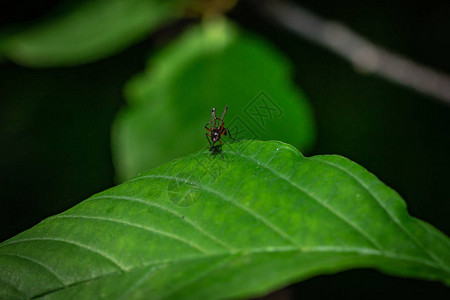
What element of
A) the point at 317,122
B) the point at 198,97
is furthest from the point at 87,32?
the point at 317,122

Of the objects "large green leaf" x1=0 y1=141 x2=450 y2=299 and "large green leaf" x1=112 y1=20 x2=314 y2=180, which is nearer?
"large green leaf" x1=0 y1=141 x2=450 y2=299

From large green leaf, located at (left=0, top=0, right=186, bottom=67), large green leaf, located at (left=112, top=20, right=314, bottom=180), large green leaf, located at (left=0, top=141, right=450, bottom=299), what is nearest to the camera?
large green leaf, located at (left=0, top=141, right=450, bottom=299)

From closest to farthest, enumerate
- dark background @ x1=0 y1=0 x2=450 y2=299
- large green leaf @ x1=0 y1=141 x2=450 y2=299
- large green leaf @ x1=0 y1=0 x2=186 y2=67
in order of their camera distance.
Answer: large green leaf @ x1=0 y1=141 x2=450 y2=299 → large green leaf @ x1=0 y1=0 x2=186 y2=67 → dark background @ x1=0 y1=0 x2=450 y2=299

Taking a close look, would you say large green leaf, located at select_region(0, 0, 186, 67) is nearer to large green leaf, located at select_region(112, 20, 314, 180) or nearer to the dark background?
large green leaf, located at select_region(112, 20, 314, 180)

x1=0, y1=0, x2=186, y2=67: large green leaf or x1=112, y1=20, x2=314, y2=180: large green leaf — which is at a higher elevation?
x1=0, y1=0, x2=186, y2=67: large green leaf

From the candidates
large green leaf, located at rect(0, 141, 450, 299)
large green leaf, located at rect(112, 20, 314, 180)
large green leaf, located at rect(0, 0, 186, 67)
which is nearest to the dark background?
large green leaf, located at rect(0, 0, 186, 67)

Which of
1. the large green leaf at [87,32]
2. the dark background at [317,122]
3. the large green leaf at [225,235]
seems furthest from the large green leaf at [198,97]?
the large green leaf at [225,235]
